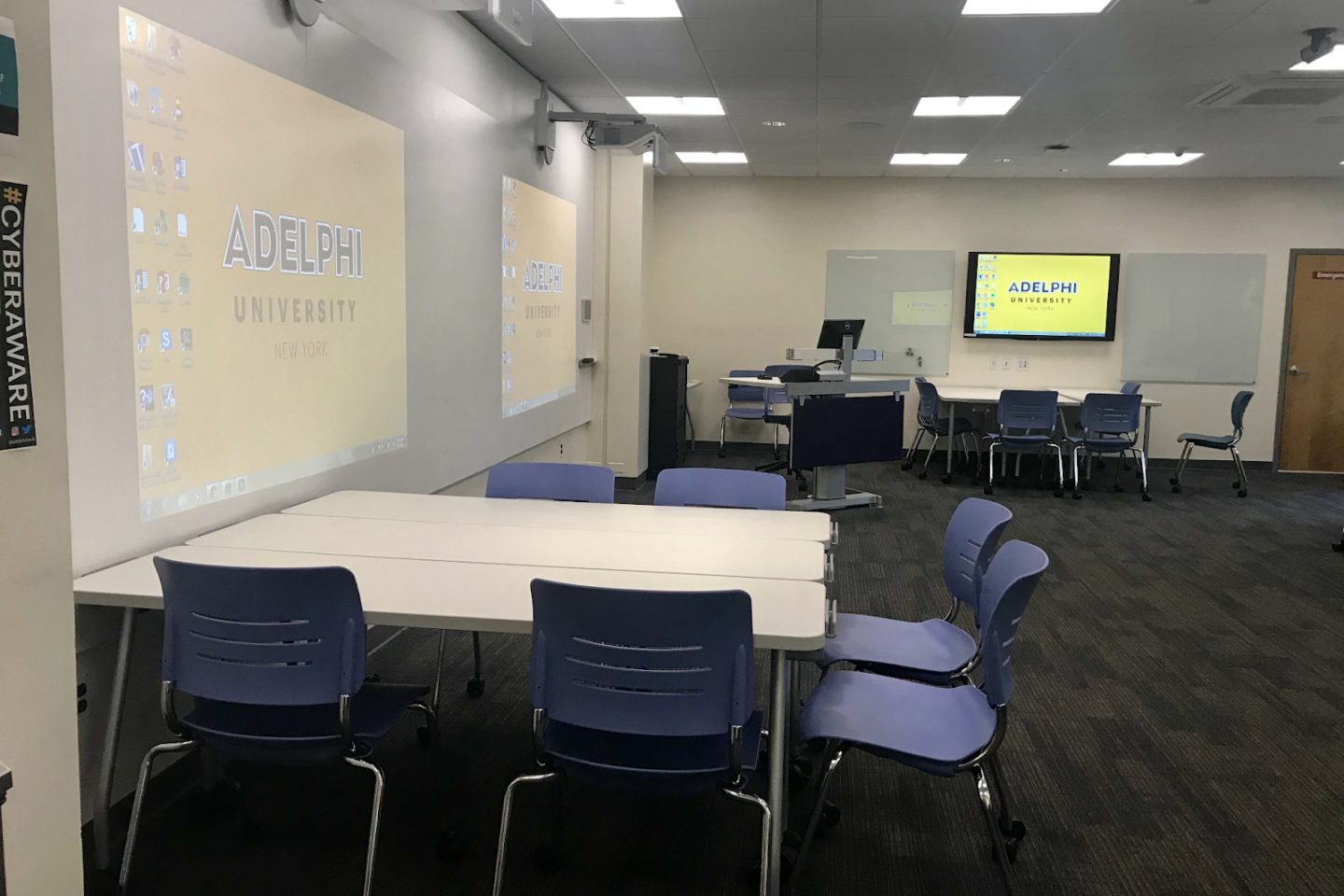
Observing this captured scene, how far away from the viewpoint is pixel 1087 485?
8883mm

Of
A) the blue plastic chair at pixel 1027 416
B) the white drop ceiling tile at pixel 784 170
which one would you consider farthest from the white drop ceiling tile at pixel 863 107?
the blue plastic chair at pixel 1027 416

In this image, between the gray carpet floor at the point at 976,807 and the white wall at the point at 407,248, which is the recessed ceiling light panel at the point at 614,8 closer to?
the white wall at the point at 407,248

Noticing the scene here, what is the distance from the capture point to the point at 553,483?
378 cm

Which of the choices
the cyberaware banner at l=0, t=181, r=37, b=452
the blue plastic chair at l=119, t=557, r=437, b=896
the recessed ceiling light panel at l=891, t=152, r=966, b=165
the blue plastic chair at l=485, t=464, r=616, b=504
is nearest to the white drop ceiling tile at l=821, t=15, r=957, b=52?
the blue plastic chair at l=485, t=464, r=616, b=504

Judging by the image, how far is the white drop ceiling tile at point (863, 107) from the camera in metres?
6.52

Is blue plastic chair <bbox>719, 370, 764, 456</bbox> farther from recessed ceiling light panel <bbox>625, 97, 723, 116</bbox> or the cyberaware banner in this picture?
the cyberaware banner

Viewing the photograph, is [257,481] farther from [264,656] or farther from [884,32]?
[884,32]

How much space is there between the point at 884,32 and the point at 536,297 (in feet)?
8.42

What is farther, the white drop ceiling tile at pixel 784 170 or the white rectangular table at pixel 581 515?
the white drop ceiling tile at pixel 784 170

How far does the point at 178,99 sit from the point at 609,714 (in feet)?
6.83

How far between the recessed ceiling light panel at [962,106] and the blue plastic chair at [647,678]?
5.34 m

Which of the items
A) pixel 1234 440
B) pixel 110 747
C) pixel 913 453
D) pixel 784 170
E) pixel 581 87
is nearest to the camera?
pixel 110 747

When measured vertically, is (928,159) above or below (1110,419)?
above

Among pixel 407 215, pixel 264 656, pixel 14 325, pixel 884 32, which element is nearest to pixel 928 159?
pixel 884 32
